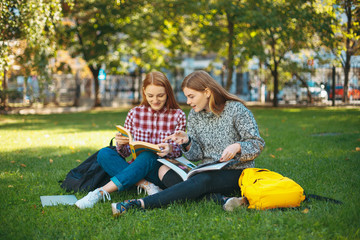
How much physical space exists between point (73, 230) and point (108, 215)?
0.39 metres

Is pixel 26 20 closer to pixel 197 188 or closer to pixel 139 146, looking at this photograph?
pixel 139 146

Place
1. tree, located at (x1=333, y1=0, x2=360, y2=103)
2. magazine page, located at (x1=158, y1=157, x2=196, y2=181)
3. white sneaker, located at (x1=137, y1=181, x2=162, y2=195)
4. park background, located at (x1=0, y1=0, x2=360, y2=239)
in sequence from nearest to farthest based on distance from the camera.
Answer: park background, located at (x1=0, y1=0, x2=360, y2=239), magazine page, located at (x1=158, y1=157, x2=196, y2=181), white sneaker, located at (x1=137, y1=181, x2=162, y2=195), tree, located at (x1=333, y1=0, x2=360, y2=103)

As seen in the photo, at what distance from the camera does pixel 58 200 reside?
12.5 ft

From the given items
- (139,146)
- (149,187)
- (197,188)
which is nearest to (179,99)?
(149,187)

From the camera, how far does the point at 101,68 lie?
20688mm

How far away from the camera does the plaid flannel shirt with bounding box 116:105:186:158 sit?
4062 mm

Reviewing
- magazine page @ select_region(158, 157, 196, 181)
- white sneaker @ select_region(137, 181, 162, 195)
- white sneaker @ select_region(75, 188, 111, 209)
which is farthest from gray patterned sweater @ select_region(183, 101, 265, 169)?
white sneaker @ select_region(75, 188, 111, 209)

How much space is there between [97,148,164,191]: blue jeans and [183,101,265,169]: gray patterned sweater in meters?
0.39

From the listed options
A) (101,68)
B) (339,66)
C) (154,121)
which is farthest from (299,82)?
(154,121)

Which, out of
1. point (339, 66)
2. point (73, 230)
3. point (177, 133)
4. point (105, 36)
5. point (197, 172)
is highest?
point (105, 36)

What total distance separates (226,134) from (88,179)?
5.26 ft

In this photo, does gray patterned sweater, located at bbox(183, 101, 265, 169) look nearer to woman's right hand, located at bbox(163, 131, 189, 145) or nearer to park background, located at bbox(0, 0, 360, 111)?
woman's right hand, located at bbox(163, 131, 189, 145)

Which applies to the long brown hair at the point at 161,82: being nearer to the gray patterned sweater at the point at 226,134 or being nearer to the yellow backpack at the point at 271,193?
the gray patterned sweater at the point at 226,134

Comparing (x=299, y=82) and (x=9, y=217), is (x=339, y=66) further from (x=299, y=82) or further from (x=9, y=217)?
(x=9, y=217)
